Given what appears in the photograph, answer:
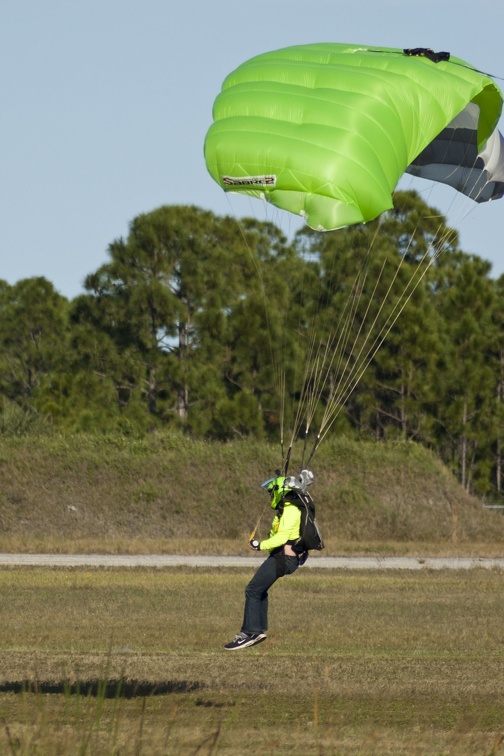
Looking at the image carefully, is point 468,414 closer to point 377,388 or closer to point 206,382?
point 377,388

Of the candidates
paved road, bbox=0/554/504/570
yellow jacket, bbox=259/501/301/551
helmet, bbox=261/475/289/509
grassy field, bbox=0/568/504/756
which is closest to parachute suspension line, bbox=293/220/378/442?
helmet, bbox=261/475/289/509

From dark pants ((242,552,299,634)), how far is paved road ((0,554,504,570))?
1613cm

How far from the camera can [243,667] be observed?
44.2 ft

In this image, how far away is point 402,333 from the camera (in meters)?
48.2

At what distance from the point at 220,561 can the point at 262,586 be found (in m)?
18.0

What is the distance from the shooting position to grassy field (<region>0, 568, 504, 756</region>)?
28.6 ft

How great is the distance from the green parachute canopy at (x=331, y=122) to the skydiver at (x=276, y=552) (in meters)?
3.29

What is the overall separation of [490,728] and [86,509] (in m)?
28.3

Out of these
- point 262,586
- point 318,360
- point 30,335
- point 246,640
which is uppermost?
point 30,335

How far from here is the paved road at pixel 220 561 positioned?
28.4 m

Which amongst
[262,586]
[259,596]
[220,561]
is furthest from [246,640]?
[220,561]

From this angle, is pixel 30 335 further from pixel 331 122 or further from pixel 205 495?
pixel 331 122

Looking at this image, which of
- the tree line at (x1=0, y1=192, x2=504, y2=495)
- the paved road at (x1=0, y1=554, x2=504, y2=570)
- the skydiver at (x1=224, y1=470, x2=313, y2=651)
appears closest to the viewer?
the skydiver at (x1=224, y1=470, x2=313, y2=651)

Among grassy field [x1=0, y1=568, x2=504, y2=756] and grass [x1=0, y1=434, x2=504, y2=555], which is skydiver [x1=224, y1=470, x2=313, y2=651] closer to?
grassy field [x1=0, y1=568, x2=504, y2=756]
